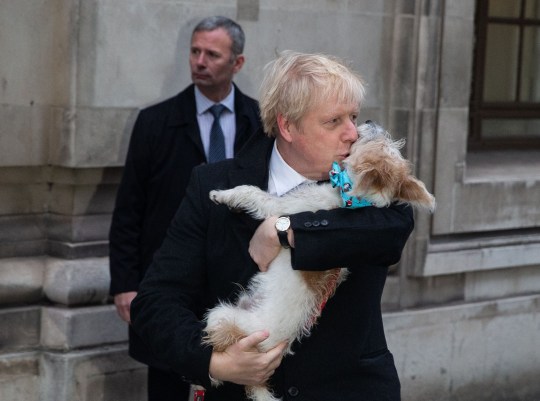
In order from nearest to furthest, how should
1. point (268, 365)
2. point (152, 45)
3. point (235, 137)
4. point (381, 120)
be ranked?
point (268, 365) < point (235, 137) < point (152, 45) < point (381, 120)

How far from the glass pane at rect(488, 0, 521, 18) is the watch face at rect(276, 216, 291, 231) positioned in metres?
5.21

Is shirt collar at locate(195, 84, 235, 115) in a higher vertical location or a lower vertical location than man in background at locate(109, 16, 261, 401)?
higher

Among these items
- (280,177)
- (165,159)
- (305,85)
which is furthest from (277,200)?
(165,159)

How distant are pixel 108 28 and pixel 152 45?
27 cm

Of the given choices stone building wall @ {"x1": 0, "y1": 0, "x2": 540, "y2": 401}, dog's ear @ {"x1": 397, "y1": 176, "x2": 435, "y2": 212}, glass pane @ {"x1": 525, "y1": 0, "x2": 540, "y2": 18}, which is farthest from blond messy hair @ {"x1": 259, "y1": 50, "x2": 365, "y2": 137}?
glass pane @ {"x1": 525, "y1": 0, "x2": 540, "y2": 18}

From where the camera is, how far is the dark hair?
554 centimetres

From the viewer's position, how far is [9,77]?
Result: 18.1 feet

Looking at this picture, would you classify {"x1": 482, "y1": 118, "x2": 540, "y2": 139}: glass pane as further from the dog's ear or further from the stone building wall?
the dog's ear

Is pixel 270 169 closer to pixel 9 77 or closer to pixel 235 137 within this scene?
pixel 235 137

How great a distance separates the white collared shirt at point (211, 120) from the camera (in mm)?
5406

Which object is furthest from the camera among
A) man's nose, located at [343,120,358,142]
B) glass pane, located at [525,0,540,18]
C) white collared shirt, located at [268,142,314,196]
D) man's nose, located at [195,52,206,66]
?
glass pane, located at [525,0,540,18]

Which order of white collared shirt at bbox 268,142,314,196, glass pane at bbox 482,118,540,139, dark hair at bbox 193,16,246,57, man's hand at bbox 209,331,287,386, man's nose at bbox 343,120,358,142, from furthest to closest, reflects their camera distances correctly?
glass pane at bbox 482,118,540,139, dark hair at bbox 193,16,246,57, white collared shirt at bbox 268,142,314,196, man's nose at bbox 343,120,358,142, man's hand at bbox 209,331,287,386

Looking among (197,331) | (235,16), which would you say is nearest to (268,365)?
(197,331)

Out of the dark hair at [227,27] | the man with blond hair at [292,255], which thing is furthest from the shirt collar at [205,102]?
the man with blond hair at [292,255]
